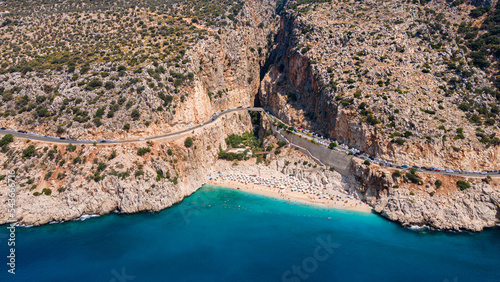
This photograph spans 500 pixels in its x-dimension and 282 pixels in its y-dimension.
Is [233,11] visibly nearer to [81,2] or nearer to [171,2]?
[171,2]

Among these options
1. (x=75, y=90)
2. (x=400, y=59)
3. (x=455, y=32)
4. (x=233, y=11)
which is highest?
(x=233, y=11)

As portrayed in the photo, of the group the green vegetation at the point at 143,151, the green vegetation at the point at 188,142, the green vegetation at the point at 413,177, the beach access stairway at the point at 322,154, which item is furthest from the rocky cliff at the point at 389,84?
the green vegetation at the point at 143,151

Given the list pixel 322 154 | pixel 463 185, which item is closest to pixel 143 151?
pixel 322 154

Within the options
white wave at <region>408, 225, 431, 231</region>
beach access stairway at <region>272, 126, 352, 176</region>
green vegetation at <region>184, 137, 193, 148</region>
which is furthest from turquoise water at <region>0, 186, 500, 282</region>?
green vegetation at <region>184, 137, 193, 148</region>

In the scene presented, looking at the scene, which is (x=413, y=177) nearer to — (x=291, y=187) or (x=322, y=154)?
(x=322, y=154)

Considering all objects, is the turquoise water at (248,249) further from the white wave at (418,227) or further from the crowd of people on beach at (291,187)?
the crowd of people on beach at (291,187)

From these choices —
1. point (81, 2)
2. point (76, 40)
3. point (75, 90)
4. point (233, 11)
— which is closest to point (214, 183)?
point (75, 90)

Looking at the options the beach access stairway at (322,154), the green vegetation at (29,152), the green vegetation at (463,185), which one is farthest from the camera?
the beach access stairway at (322,154)
